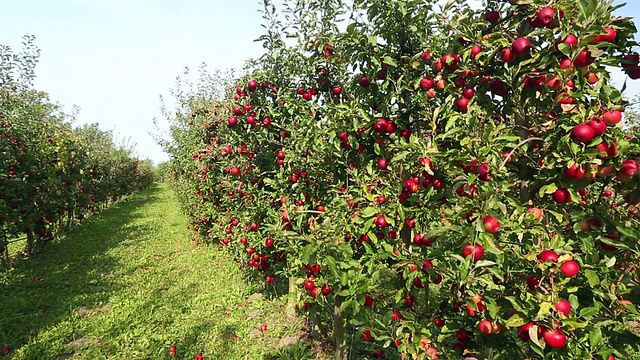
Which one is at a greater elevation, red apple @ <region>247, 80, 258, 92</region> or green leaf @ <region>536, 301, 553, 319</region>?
red apple @ <region>247, 80, 258, 92</region>

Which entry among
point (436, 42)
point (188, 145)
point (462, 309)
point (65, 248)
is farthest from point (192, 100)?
point (462, 309)

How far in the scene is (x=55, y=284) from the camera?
670cm

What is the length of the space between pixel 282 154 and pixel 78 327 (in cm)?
433

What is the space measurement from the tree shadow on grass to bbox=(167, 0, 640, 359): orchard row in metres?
→ 4.82

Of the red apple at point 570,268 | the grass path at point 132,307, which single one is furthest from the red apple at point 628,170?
the grass path at point 132,307

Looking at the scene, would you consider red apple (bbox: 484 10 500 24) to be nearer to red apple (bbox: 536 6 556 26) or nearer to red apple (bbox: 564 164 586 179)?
red apple (bbox: 536 6 556 26)

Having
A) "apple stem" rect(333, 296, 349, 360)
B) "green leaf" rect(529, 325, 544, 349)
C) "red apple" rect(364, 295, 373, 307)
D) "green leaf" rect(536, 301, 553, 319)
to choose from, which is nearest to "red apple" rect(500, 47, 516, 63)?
"green leaf" rect(536, 301, 553, 319)

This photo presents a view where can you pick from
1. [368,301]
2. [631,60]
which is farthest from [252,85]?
[631,60]

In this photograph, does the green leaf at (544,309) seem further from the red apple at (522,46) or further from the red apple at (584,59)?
the red apple at (522,46)

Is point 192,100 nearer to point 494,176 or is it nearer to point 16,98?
point 16,98

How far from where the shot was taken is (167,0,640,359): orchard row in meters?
1.66

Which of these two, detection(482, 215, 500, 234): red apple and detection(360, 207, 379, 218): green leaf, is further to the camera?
detection(360, 207, 379, 218): green leaf

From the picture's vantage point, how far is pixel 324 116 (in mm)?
3676

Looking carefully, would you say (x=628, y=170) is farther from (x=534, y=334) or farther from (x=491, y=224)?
(x=534, y=334)
